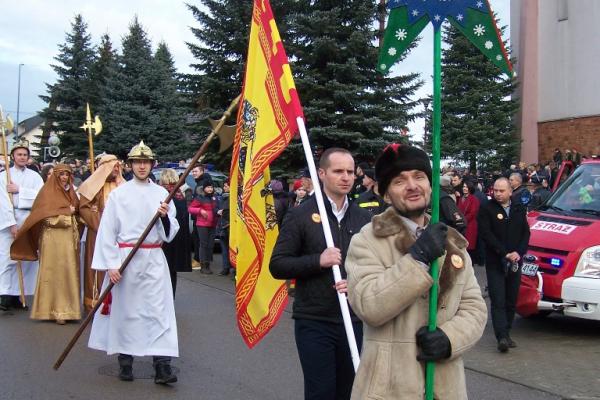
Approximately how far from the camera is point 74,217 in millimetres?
9812

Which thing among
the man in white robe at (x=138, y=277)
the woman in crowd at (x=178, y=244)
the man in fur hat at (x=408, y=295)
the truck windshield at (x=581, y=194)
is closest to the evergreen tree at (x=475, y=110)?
the truck windshield at (x=581, y=194)

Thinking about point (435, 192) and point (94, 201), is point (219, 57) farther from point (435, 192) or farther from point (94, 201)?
point (435, 192)

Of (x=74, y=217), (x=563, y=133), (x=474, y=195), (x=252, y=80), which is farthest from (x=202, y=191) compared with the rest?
(x=563, y=133)

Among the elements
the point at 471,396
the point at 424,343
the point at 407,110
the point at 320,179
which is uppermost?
the point at 407,110

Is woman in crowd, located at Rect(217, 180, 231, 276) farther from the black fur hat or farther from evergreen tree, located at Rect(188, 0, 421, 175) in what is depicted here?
the black fur hat

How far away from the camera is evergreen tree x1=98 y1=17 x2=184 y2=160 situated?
3494cm

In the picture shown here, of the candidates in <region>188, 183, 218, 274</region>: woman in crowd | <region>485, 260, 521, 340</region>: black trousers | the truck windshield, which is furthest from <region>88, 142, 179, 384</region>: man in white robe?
Answer: <region>188, 183, 218, 274</region>: woman in crowd

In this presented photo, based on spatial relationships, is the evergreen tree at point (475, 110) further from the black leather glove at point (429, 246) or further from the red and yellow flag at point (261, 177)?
the black leather glove at point (429, 246)

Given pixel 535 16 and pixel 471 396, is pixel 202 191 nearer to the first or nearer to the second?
pixel 471 396

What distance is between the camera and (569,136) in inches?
1103

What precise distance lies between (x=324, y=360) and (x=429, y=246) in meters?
1.59

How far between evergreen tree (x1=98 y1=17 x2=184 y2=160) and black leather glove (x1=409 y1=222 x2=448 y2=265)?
3278 centimetres

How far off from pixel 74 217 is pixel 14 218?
3.35ft

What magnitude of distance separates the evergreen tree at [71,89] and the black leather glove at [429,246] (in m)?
41.2
